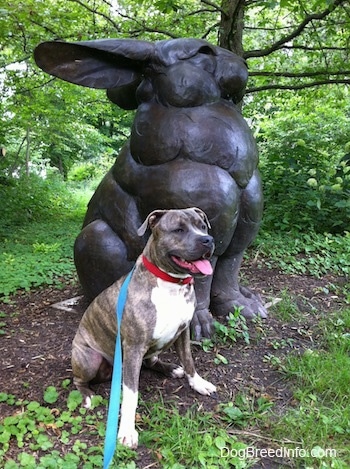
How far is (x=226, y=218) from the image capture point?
295 centimetres

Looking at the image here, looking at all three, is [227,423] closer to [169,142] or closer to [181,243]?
[181,243]

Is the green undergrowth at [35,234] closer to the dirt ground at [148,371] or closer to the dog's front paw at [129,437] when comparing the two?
the dirt ground at [148,371]

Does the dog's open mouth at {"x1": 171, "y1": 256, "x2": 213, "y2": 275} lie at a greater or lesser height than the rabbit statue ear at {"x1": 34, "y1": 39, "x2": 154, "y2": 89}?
lesser

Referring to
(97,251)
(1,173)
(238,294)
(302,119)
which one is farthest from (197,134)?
(1,173)

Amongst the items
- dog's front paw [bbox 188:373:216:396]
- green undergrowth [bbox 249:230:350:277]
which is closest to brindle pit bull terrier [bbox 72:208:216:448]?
dog's front paw [bbox 188:373:216:396]

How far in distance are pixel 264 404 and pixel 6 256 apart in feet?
13.8

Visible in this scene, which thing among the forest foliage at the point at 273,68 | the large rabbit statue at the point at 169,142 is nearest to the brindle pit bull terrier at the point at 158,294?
the large rabbit statue at the point at 169,142

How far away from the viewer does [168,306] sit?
228 centimetres

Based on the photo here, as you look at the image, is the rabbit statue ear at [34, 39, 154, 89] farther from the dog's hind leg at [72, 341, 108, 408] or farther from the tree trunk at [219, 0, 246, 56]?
the tree trunk at [219, 0, 246, 56]

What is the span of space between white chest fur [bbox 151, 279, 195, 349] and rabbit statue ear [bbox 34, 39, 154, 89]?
1376mm

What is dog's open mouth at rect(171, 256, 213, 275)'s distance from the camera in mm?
2107

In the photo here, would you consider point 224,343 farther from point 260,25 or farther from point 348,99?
point 348,99

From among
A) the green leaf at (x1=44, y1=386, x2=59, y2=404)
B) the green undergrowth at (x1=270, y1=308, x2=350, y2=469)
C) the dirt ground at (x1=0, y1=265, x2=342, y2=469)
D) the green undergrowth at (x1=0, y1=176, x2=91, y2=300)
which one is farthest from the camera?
the green undergrowth at (x1=0, y1=176, x2=91, y2=300)

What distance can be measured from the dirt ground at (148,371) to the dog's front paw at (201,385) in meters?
0.04
